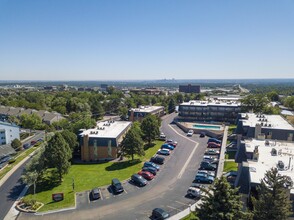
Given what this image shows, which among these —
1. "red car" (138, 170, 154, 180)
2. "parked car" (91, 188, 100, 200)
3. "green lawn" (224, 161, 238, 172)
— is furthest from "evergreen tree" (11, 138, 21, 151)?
"green lawn" (224, 161, 238, 172)

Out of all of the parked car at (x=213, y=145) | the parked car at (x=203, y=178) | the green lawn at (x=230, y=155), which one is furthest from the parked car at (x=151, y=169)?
the parked car at (x=213, y=145)

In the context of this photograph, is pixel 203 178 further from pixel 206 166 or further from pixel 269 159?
pixel 269 159

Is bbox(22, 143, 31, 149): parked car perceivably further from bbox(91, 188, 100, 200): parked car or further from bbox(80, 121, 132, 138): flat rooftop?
bbox(91, 188, 100, 200): parked car

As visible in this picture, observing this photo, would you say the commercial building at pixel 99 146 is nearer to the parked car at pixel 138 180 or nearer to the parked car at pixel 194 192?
the parked car at pixel 138 180

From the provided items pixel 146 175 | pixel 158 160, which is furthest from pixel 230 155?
pixel 146 175

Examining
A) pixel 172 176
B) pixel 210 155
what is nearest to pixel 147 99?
pixel 210 155

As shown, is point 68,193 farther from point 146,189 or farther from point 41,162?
point 146,189
